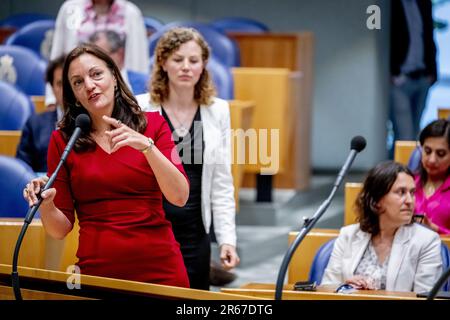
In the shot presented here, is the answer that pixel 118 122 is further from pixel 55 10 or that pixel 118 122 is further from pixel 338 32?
pixel 55 10

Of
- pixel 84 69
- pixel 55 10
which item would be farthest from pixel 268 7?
pixel 84 69

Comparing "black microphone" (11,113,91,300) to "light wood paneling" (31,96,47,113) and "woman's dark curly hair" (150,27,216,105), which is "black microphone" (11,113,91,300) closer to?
"woman's dark curly hair" (150,27,216,105)

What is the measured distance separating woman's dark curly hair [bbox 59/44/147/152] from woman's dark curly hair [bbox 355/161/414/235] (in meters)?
0.86

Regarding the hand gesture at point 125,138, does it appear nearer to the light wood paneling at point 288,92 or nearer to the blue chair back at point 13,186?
the blue chair back at point 13,186

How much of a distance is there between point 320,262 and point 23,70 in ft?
9.45

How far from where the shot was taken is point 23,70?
530 cm

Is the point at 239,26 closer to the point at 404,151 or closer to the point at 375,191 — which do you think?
the point at 404,151

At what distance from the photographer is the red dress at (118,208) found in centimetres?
217

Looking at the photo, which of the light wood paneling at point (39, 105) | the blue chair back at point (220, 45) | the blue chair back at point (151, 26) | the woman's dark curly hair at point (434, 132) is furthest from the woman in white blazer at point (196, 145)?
the blue chair back at point (151, 26)

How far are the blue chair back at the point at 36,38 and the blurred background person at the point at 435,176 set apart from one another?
3.15 m

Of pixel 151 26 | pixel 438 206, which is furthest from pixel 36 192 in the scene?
pixel 151 26

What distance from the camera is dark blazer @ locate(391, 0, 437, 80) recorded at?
5648 millimetres

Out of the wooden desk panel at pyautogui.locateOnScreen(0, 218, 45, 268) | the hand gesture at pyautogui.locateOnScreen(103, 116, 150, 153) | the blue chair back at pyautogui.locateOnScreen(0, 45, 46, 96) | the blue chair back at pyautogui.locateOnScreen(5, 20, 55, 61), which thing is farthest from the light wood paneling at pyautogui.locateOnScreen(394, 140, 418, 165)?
the blue chair back at pyautogui.locateOnScreen(5, 20, 55, 61)
